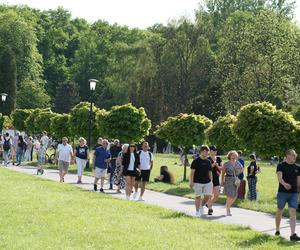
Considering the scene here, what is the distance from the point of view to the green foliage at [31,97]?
8800cm

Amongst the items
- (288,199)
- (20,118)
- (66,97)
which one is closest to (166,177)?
(288,199)

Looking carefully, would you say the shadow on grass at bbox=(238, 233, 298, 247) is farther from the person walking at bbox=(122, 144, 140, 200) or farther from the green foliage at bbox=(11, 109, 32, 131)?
the green foliage at bbox=(11, 109, 32, 131)

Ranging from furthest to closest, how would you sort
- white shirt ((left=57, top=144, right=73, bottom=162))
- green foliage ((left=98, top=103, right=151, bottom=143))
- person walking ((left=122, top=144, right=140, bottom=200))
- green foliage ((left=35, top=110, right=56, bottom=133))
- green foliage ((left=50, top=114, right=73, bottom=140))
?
1. green foliage ((left=35, top=110, right=56, bottom=133))
2. green foliage ((left=50, top=114, right=73, bottom=140))
3. green foliage ((left=98, top=103, right=151, bottom=143))
4. white shirt ((left=57, top=144, right=73, bottom=162))
5. person walking ((left=122, top=144, right=140, bottom=200))

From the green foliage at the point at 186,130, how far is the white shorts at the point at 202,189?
13150 millimetres

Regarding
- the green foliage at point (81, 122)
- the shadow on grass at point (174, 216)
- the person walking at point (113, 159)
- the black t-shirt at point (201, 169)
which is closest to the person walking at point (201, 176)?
the black t-shirt at point (201, 169)

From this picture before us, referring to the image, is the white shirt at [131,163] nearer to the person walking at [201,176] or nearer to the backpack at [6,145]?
the person walking at [201,176]

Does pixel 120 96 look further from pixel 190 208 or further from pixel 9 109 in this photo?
pixel 190 208

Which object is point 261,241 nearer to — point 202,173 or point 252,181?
point 202,173

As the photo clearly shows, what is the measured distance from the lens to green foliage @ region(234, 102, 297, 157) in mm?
21812

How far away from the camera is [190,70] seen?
6981 centimetres

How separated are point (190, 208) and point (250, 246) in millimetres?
7567

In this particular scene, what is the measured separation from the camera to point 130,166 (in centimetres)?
2084

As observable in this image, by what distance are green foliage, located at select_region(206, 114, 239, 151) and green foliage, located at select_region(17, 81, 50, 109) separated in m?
60.3

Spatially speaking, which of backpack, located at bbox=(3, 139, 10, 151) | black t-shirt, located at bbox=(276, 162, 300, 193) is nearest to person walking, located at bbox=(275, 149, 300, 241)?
black t-shirt, located at bbox=(276, 162, 300, 193)
